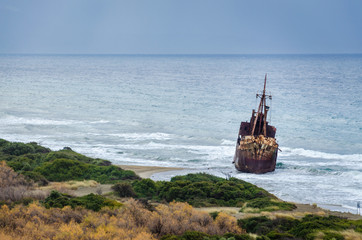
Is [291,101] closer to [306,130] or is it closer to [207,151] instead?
[306,130]

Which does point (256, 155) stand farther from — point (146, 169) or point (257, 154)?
point (146, 169)

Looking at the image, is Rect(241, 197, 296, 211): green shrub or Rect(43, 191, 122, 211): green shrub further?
Rect(241, 197, 296, 211): green shrub

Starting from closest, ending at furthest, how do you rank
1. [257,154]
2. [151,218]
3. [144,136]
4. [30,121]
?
[151,218], [257,154], [144,136], [30,121]

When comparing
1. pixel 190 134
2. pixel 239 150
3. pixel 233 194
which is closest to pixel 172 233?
pixel 233 194

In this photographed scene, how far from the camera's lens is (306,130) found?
5078 centimetres

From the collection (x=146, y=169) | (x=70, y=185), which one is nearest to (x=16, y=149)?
(x=146, y=169)

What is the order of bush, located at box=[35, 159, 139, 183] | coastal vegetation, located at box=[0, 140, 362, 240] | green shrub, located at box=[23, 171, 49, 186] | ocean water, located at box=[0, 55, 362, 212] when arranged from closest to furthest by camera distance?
coastal vegetation, located at box=[0, 140, 362, 240] < green shrub, located at box=[23, 171, 49, 186] < bush, located at box=[35, 159, 139, 183] < ocean water, located at box=[0, 55, 362, 212]

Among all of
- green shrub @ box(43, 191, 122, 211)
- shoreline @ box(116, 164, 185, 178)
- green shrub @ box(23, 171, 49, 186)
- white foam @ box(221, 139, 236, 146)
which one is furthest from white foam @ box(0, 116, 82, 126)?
green shrub @ box(43, 191, 122, 211)

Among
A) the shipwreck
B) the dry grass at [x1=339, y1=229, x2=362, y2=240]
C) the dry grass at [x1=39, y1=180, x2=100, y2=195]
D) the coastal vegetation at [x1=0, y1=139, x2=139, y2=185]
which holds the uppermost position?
the shipwreck

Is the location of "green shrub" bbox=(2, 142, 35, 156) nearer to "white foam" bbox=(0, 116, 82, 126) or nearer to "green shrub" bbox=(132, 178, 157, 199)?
"green shrub" bbox=(132, 178, 157, 199)

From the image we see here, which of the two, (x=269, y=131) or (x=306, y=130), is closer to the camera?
(x=269, y=131)

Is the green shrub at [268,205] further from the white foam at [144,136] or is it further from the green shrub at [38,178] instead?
the white foam at [144,136]

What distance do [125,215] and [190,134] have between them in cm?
3603

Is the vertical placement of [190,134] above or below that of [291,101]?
below
